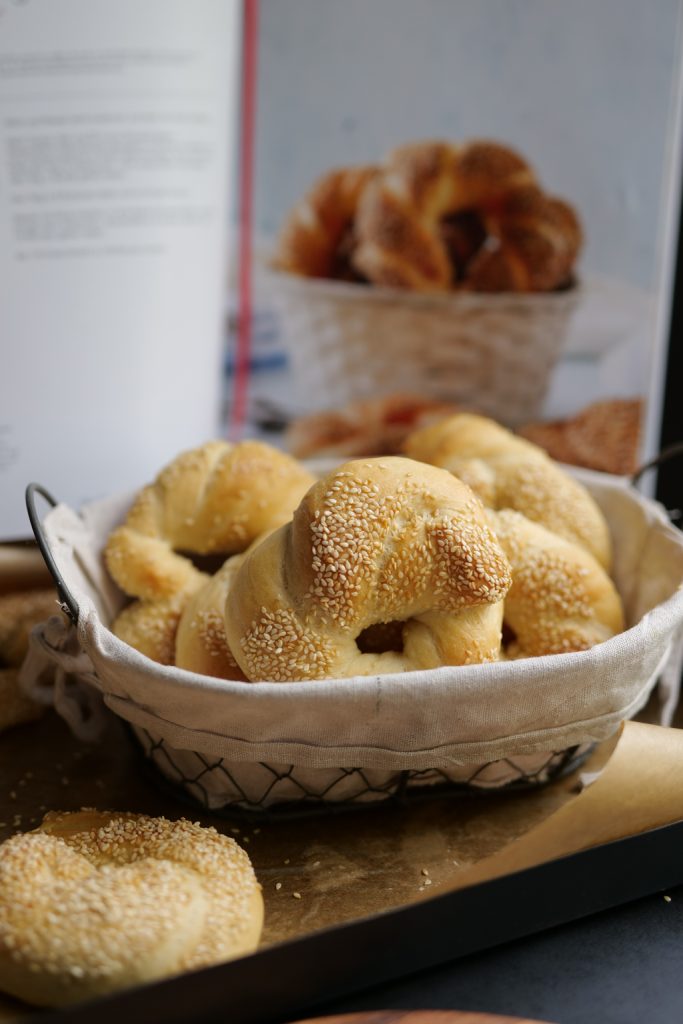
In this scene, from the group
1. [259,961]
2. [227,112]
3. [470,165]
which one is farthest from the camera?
[470,165]

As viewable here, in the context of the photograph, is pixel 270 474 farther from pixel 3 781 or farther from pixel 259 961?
pixel 259 961

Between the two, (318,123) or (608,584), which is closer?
(608,584)

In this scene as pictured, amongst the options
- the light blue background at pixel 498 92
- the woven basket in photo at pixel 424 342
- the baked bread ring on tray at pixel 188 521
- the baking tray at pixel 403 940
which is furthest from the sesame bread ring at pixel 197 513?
the light blue background at pixel 498 92

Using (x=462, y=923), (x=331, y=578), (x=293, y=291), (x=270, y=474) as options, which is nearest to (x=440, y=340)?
(x=293, y=291)

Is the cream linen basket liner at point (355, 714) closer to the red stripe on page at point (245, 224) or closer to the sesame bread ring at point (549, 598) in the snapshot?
the sesame bread ring at point (549, 598)

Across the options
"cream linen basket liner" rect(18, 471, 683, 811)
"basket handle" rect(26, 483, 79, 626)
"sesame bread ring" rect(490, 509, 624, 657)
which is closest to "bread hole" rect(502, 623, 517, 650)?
"sesame bread ring" rect(490, 509, 624, 657)

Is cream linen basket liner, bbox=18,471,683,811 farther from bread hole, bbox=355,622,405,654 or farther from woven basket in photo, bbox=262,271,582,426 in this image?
woven basket in photo, bbox=262,271,582,426

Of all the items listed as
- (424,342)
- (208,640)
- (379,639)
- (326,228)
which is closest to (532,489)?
(379,639)

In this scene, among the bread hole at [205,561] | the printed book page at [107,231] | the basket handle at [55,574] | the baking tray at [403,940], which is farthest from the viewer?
the printed book page at [107,231]
